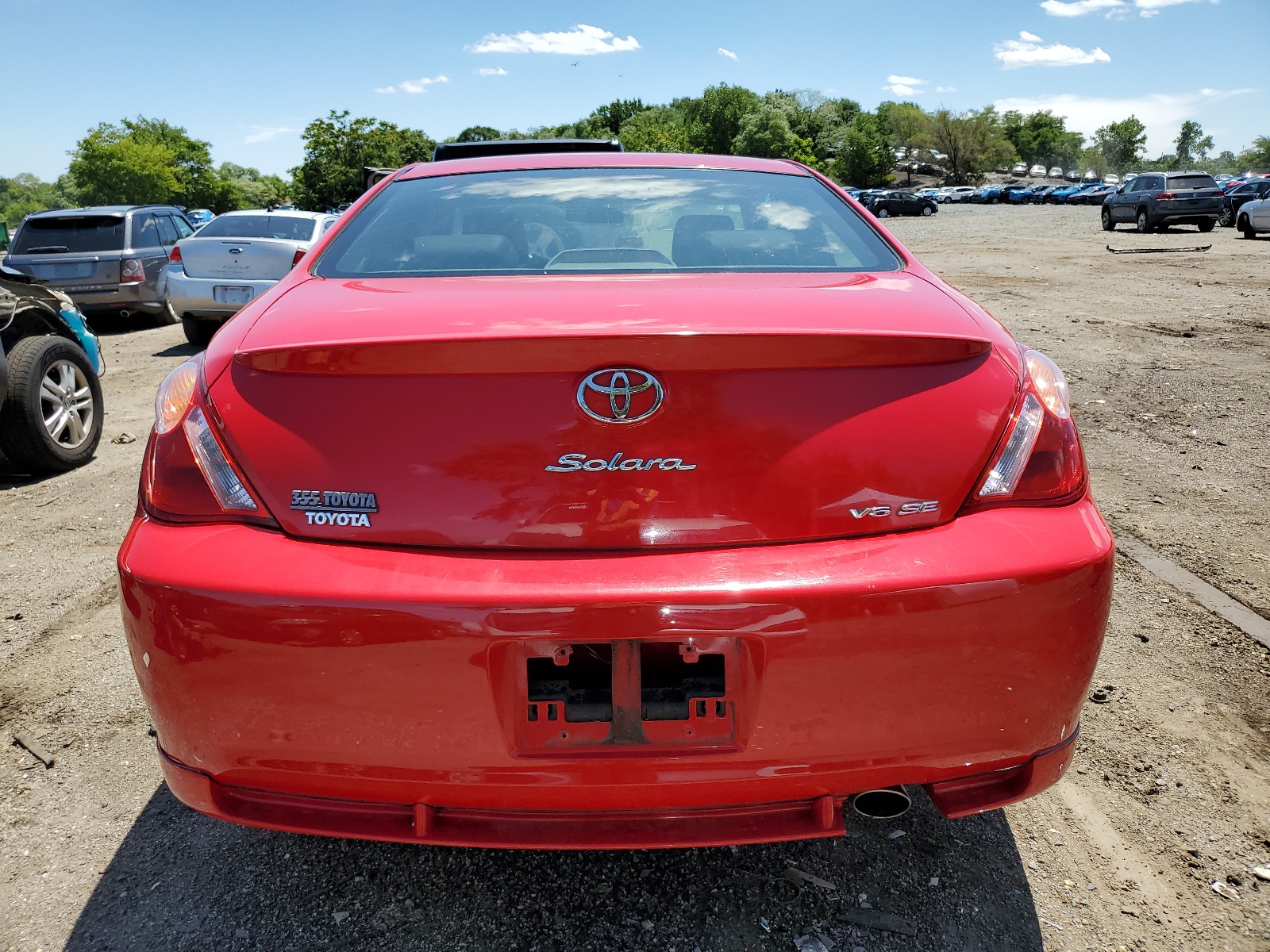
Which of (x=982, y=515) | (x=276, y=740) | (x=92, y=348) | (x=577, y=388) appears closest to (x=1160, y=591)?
(x=982, y=515)

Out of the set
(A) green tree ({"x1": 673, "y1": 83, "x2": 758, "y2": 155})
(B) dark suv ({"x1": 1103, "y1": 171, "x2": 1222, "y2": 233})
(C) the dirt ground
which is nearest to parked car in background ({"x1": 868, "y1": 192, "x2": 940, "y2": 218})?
(B) dark suv ({"x1": 1103, "y1": 171, "x2": 1222, "y2": 233})

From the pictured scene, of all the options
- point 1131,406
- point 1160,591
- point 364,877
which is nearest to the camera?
point 364,877

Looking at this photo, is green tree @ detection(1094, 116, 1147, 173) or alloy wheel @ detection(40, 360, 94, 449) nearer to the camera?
alloy wheel @ detection(40, 360, 94, 449)

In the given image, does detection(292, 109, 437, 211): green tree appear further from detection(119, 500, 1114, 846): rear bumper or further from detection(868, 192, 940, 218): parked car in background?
detection(119, 500, 1114, 846): rear bumper

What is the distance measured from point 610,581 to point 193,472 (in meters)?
0.82

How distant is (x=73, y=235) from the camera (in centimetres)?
1216

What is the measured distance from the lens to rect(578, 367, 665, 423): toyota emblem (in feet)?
5.19

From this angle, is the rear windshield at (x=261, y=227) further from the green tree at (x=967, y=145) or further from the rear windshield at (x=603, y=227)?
the green tree at (x=967, y=145)

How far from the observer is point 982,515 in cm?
167

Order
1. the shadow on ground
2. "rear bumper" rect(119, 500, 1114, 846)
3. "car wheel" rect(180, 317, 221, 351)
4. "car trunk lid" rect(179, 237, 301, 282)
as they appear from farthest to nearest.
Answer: "car wheel" rect(180, 317, 221, 351) → "car trunk lid" rect(179, 237, 301, 282) → the shadow on ground → "rear bumper" rect(119, 500, 1114, 846)

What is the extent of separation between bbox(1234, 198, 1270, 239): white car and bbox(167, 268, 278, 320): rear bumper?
2462 centimetres

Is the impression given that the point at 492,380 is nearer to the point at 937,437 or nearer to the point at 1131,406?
the point at 937,437

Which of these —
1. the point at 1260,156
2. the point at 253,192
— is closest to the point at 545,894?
the point at 253,192

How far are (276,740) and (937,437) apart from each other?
1.29m
